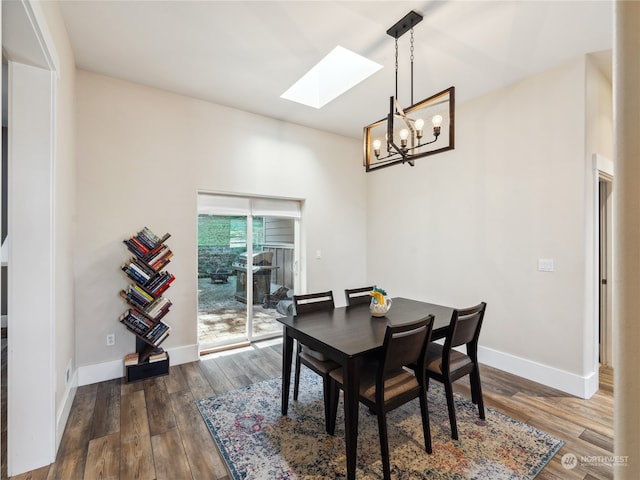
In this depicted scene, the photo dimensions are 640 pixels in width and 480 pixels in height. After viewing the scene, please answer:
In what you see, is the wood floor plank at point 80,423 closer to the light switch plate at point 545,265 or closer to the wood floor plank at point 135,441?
the wood floor plank at point 135,441

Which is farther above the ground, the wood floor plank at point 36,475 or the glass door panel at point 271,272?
the glass door panel at point 271,272

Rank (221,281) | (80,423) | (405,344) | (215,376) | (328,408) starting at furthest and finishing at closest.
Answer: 1. (221,281)
2. (215,376)
3. (80,423)
4. (328,408)
5. (405,344)

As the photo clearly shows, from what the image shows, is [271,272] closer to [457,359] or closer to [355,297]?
[355,297]

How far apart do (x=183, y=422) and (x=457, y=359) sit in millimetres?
2200

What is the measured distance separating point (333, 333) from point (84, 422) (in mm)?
2074

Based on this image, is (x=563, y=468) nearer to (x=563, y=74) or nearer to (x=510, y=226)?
(x=510, y=226)

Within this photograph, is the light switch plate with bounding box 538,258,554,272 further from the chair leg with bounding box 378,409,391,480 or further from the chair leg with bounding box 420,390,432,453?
the chair leg with bounding box 378,409,391,480

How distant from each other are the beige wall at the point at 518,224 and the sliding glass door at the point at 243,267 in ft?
6.22

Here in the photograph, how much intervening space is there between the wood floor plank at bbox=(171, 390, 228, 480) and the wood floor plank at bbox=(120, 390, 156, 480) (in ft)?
0.72

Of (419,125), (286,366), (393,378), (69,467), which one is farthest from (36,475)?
(419,125)

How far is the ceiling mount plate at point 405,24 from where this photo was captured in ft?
7.43

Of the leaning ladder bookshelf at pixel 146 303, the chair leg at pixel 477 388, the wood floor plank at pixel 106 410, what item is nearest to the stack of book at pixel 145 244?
the leaning ladder bookshelf at pixel 146 303

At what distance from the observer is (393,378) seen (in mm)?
2047

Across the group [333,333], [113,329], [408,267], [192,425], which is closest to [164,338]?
[113,329]
